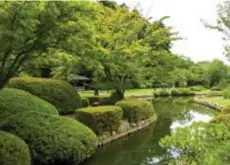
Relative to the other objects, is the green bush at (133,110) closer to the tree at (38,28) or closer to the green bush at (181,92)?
the tree at (38,28)

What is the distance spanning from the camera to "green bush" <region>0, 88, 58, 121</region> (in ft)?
34.0

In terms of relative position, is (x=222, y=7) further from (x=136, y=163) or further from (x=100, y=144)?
(x=100, y=144)

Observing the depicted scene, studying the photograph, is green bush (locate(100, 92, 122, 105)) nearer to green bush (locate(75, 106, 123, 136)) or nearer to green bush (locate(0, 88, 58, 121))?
green bush (locate(75, 106, 123, 136))

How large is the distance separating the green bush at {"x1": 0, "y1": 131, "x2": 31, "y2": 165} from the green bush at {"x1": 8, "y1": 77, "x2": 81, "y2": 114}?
677cm

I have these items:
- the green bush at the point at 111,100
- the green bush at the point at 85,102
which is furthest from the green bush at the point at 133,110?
the green bush at the point at 85,102

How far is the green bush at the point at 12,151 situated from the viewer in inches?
297

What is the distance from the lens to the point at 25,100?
1108 centimetres

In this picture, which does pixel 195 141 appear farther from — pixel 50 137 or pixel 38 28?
pixel 50 137

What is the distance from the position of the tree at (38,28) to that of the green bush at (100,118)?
165 inches

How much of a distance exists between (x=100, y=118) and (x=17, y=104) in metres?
3.13

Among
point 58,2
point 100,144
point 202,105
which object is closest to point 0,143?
point 58,2

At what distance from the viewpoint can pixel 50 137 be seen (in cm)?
925

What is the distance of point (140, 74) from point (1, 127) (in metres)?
11.3

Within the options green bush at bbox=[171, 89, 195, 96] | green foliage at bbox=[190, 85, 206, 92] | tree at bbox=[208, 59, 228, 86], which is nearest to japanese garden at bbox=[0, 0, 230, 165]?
green bush at bbox=[171, 89, 195, 96]
